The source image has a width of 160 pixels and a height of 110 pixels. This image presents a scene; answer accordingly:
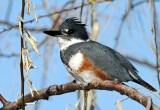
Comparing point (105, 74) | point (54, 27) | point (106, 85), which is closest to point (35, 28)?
point (54, 27)

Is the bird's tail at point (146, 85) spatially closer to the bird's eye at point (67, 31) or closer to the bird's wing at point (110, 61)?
the bird's wing at point (110, 61)

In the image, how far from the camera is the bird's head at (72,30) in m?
2.47

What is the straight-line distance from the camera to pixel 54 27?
274cm

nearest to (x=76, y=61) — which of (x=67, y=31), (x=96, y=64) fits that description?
(x=96, y=64)

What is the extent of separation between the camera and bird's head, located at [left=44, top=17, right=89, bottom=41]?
2475mm

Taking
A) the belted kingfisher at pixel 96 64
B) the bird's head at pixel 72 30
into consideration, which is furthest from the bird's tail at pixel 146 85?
the bird's head at pixel 72 30

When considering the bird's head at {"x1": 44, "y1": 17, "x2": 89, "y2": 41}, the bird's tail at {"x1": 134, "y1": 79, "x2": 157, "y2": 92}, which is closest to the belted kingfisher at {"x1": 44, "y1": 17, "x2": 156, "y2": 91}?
the bird's tail at {"x1": 134, "y1": 79, "x2": 157, "y2": 92}

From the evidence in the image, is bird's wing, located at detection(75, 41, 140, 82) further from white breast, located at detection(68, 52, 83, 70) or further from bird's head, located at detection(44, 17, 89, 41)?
bird's head, located at detection(44, 17, 89, 41)

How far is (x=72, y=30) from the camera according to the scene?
8.38 feet

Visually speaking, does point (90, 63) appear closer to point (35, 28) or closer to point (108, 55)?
point (108, 55)

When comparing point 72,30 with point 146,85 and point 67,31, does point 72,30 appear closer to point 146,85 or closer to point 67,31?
point 67,31

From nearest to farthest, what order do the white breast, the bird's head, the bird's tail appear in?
1. the bird's tail
2. the white breast
3. the bird's head

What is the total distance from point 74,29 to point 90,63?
51 centimetres

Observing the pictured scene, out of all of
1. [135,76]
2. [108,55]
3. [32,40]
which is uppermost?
[32,40]
